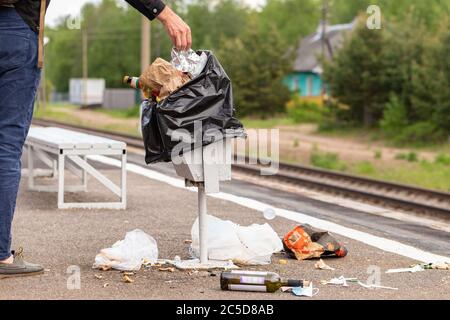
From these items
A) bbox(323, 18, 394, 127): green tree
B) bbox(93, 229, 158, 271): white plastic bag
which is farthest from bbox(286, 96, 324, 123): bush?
bbox(93, 229, 158, 271): white plastic bag

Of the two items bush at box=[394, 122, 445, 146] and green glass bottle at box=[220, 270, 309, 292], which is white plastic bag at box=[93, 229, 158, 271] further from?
bush at box=[394, 122, 445, 146]

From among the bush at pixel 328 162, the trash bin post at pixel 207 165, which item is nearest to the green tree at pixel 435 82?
the bush at pixel 328 162

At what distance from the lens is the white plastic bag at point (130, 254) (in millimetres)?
5910

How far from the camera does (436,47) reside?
105ft

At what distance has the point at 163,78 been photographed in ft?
18.5

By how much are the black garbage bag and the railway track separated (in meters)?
7.83

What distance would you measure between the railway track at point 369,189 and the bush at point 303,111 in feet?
73.4

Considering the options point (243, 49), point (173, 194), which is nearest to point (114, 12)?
point (243, 49)

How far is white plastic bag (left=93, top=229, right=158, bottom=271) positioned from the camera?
5.91m

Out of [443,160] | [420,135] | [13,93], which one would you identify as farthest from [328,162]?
[13,93]

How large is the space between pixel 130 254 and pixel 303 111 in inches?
1652

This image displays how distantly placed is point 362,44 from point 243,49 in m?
17.7

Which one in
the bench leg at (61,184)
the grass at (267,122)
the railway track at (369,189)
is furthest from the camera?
the grass at (267,122)

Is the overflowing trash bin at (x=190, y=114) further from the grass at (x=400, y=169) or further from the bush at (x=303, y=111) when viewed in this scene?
the bush at (x=303, y=111)
